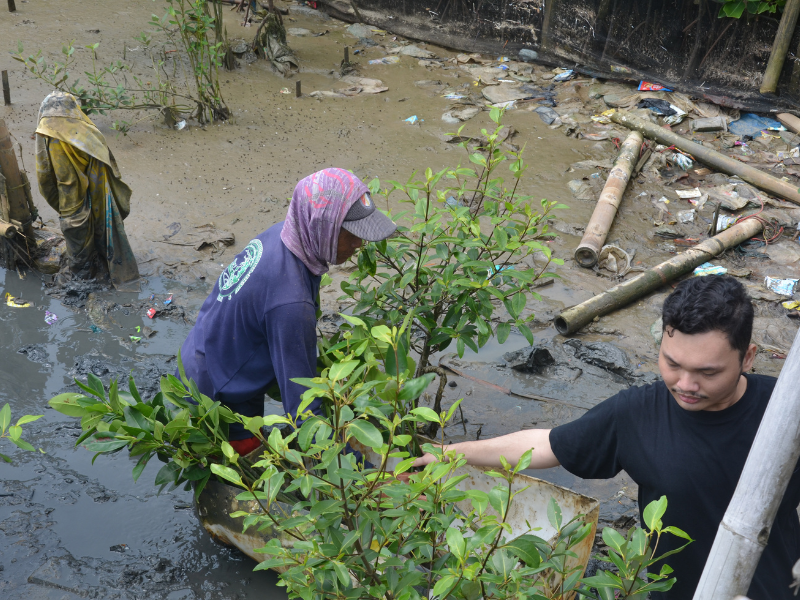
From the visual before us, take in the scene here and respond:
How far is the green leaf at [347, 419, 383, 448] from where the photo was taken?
4.75ft

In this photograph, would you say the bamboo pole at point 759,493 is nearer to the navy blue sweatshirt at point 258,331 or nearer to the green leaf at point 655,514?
the green leaf at point 655,514

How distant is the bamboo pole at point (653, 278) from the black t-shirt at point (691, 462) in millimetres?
2698

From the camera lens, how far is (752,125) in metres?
7.68

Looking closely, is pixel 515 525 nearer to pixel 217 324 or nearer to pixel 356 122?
pixel 217 324

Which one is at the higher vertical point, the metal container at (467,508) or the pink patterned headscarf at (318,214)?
the pink patterned headscarf at (318,214)

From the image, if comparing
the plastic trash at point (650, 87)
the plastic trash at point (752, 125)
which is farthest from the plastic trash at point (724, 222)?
the plastic trash at point (650, 87)

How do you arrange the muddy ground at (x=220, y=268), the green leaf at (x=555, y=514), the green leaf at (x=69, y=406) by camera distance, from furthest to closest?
the muddy ground at (x=220, y=268) < the green leaf at (x=69, y=406) < the green leaf at (x=555, y=514)

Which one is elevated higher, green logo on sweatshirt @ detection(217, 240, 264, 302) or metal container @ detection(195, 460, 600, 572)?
green logo on sweatshirt @ detection(217, 240, 264, 302)

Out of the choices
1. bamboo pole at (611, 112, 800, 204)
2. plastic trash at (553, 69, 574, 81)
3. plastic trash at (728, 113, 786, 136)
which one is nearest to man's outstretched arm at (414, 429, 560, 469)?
bamboo pole at (611, 112, 800, 204)

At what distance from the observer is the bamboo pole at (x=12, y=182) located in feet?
15.9

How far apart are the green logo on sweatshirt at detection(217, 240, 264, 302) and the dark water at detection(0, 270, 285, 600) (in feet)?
4.56

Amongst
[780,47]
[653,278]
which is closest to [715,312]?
[653,278]

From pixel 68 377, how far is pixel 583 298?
3769 millimetres

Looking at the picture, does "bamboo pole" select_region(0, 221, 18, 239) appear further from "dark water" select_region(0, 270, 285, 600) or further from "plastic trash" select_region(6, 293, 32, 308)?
"dark water" select_region(0, 270, 285, 600)
